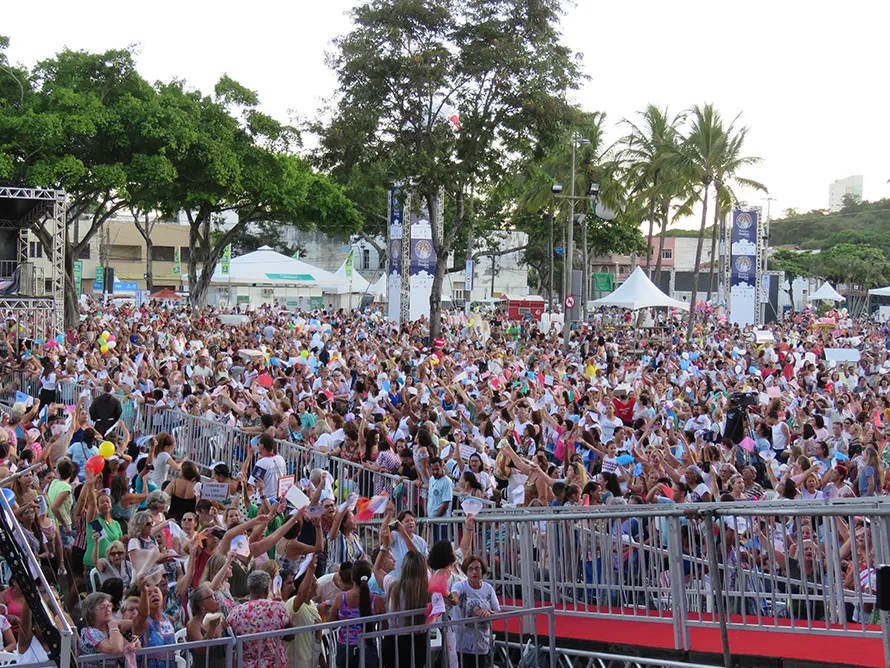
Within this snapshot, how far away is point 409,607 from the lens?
6188 millimetres

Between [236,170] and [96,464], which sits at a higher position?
[236,170]

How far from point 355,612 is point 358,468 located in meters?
4.34

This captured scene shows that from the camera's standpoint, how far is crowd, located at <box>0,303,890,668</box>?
6176mm

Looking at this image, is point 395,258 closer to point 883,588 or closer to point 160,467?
point 160,467

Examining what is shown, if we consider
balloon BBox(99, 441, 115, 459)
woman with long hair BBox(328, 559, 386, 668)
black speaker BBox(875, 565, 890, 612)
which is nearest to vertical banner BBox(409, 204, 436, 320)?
balloon BBox(99, 441, 115, 459)

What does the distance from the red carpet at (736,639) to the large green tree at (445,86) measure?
825 inches

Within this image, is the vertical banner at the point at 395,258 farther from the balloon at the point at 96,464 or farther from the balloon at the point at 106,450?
the balloon at the point at 96,464

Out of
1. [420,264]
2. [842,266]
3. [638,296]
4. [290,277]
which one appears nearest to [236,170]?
[420,264]

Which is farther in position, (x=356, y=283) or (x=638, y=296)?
(x=356, y=283)

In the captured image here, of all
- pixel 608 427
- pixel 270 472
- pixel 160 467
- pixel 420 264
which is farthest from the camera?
pixel 420 264

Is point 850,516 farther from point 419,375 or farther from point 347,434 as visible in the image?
point 419,375

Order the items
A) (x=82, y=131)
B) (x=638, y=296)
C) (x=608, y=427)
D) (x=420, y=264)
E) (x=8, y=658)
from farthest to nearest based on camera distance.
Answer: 1. (x=638, y=296)
2. (x=420, y=264)
3. (x=82, y=131)
4. (x=608, y=427)
5. (x=8, y=658)

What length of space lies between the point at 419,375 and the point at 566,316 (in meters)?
9.95

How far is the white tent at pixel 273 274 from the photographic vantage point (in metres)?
44.4
